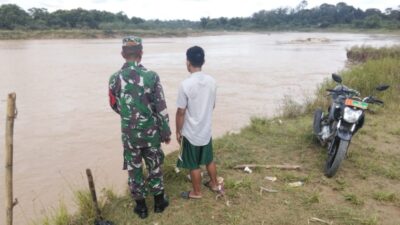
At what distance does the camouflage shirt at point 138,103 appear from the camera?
118 inches

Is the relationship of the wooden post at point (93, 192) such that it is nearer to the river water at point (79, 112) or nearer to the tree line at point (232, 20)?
the river water at point (79, 112)

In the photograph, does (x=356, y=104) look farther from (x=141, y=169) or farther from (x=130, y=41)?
(x=130, y=41)

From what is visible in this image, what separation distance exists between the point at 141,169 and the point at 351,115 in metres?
2.31

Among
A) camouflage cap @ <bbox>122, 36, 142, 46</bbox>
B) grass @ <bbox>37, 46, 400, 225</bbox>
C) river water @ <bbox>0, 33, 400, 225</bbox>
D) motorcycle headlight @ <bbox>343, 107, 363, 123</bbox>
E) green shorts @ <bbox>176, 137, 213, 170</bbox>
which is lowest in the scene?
river water @ <bbox>0, 33, 400, 225</bbox>

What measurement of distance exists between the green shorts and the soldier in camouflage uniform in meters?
0.23

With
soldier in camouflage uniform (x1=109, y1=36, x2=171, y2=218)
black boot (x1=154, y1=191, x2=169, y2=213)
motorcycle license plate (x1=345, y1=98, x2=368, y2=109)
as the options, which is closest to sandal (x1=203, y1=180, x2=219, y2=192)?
black boot (x1=154, y1=191, x2=169, y2=213)

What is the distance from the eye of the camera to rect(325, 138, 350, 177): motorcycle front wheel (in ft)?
13.3

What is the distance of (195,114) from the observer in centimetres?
328

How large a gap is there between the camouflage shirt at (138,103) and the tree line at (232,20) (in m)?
52.9

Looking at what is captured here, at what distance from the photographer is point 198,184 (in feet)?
11.9

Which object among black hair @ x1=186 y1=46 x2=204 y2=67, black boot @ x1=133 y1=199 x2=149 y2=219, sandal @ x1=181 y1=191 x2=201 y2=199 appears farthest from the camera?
sandal @ x1=181 y1=191 x2=201 y2=199

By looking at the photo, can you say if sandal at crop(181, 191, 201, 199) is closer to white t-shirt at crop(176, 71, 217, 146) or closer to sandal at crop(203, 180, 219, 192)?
sandal at crop(203, 180, 219, 192)

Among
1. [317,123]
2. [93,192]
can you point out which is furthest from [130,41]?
[317,123]

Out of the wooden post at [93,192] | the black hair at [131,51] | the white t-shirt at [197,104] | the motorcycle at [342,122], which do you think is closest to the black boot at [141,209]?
the wooden post at [93,192]
